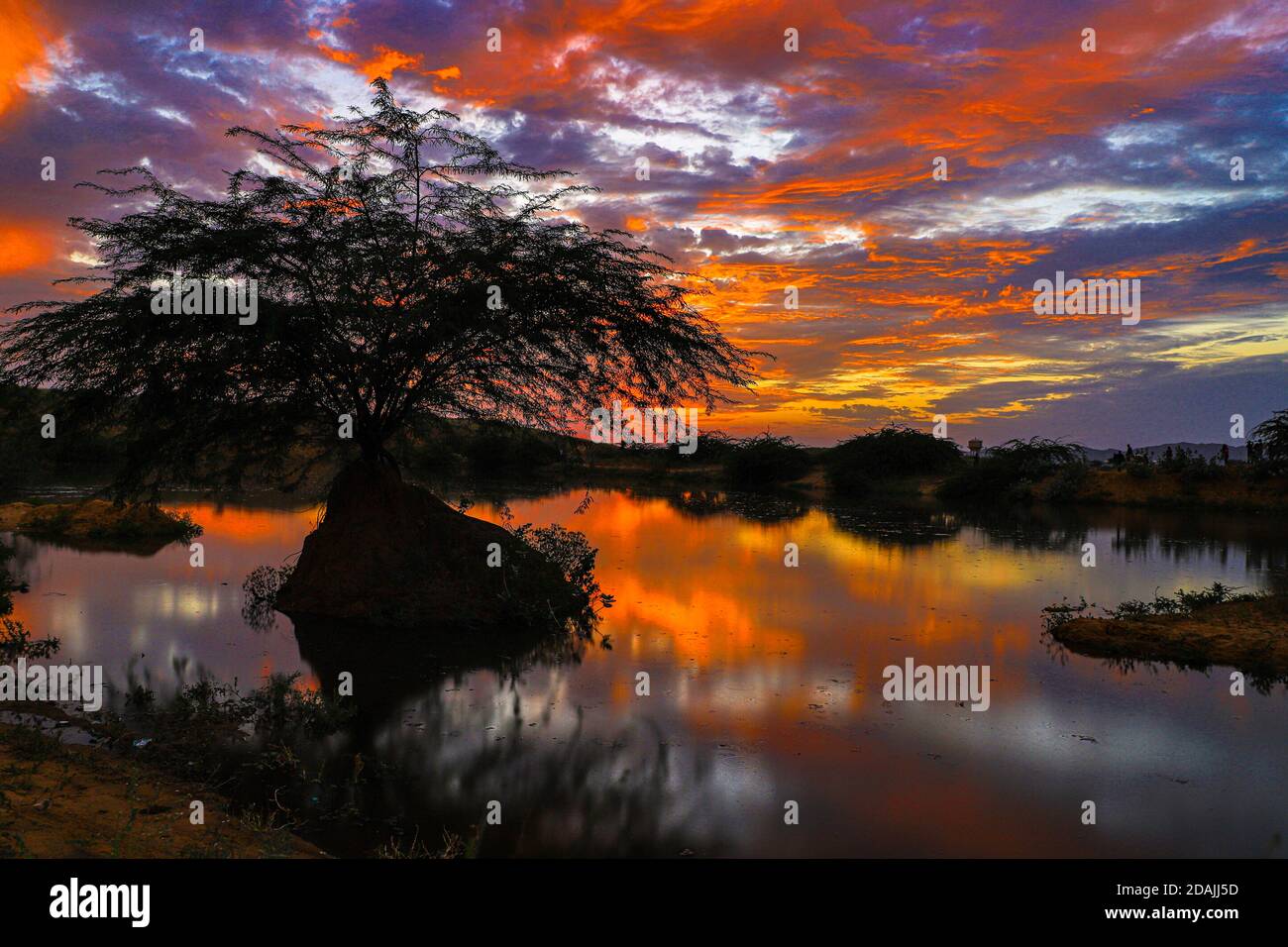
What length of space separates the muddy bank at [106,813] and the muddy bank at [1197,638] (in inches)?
466

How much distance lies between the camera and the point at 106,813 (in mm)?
5902

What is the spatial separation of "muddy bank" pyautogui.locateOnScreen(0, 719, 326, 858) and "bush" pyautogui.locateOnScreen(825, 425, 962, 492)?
1972 inches

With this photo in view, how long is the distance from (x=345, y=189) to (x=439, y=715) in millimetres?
9434

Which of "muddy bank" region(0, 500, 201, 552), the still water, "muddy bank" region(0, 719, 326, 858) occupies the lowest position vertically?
the still water

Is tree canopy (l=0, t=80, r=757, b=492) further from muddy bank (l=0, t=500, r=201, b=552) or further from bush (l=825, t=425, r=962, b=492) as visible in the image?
bush (l=825, t=425, r=962, b=492)

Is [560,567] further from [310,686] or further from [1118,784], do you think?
[1118,784]

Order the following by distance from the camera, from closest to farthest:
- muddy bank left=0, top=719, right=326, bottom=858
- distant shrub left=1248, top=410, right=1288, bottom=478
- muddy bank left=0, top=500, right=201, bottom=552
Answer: muddy bank left=0, top=719, right=326, bottom=858 < muddy bank left=0, top=500, right=201, bottom=552 < distant shrub left=1248, top=410, right=1288, bottom=478

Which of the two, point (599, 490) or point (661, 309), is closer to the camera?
point (661, 309)

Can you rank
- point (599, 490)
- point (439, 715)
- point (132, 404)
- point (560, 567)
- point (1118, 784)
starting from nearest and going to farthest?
point (1118, 784)
point (439, 715)
point (132, 404)
point (560, 567)
point (599, 490)

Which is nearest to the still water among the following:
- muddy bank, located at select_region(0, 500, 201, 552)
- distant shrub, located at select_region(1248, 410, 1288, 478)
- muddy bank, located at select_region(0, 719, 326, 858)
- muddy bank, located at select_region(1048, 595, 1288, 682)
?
muddy bank, located at select_region(1048, 595, 1288, 682)

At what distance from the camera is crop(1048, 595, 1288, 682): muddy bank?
11898mm
